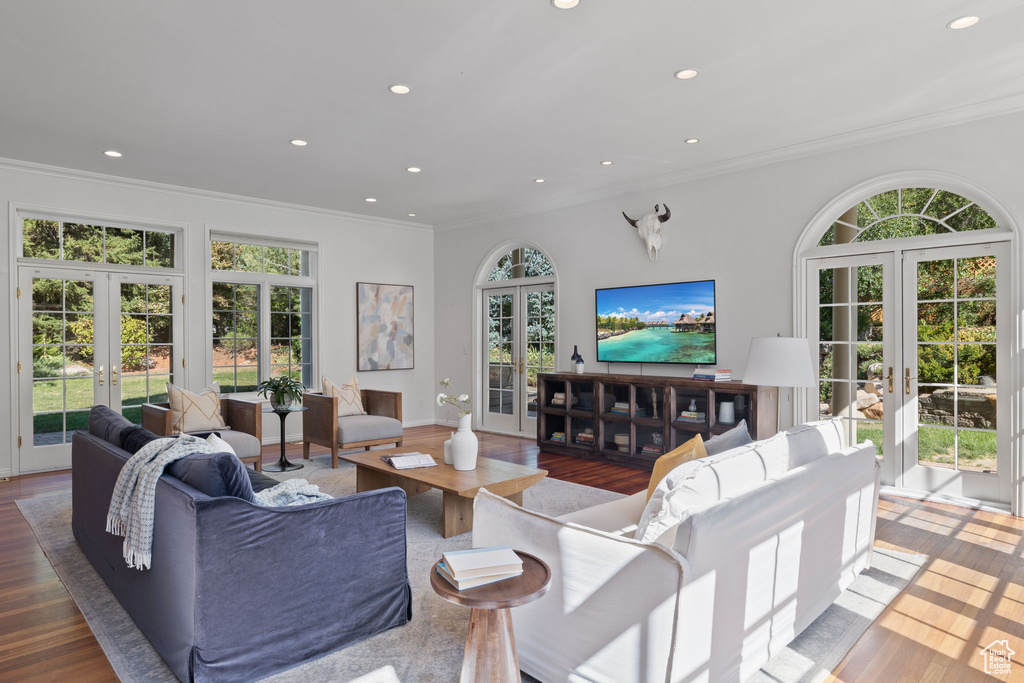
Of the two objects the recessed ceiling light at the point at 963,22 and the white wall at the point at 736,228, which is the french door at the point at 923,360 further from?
the recessed ceiling light at the point at 963,22

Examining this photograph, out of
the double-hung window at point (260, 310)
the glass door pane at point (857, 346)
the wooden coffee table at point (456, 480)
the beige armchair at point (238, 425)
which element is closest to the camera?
the wooden coffee table at point (456, 480)

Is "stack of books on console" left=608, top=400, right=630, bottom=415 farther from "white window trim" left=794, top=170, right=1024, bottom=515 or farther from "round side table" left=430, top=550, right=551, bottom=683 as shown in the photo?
"round side table" left=430, top=550, right=551, bottom=683

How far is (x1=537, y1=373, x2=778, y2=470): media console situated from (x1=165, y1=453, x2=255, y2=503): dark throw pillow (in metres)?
3.93

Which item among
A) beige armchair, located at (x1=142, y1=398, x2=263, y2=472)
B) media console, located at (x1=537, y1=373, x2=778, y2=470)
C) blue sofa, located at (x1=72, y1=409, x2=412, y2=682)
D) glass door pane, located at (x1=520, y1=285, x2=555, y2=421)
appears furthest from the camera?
glass door pane, located at (x1=520, y1=285, x2=555, y2=421)

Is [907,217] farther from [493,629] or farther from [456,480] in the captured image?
[493,629]

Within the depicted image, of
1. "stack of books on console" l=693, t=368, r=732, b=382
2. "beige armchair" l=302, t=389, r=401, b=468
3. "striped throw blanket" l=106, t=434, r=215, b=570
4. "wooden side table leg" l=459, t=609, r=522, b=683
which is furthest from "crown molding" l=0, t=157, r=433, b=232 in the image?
"wooden side table leg" l=459, t=609, r=522, b=683

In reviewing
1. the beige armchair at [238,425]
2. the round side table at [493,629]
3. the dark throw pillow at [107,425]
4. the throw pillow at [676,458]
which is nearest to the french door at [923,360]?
the throw pillow at [676,458]

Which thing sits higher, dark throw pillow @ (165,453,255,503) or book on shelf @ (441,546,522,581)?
dark throw pillow @ (165,453,255,503)

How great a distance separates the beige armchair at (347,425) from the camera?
18.2ft

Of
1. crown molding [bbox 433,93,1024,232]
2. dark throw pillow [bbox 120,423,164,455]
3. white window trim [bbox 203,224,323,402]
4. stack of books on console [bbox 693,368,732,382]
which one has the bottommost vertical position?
dark throw pillow [bbox 120,423,164,455]

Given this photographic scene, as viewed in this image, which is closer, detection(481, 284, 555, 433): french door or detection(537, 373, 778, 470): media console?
detection(537, 373, 778, 470): media console

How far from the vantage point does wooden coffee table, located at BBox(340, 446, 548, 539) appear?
3.51 metres

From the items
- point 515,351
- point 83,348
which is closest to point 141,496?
point 83,348

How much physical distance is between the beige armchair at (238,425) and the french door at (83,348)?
1004 mm
